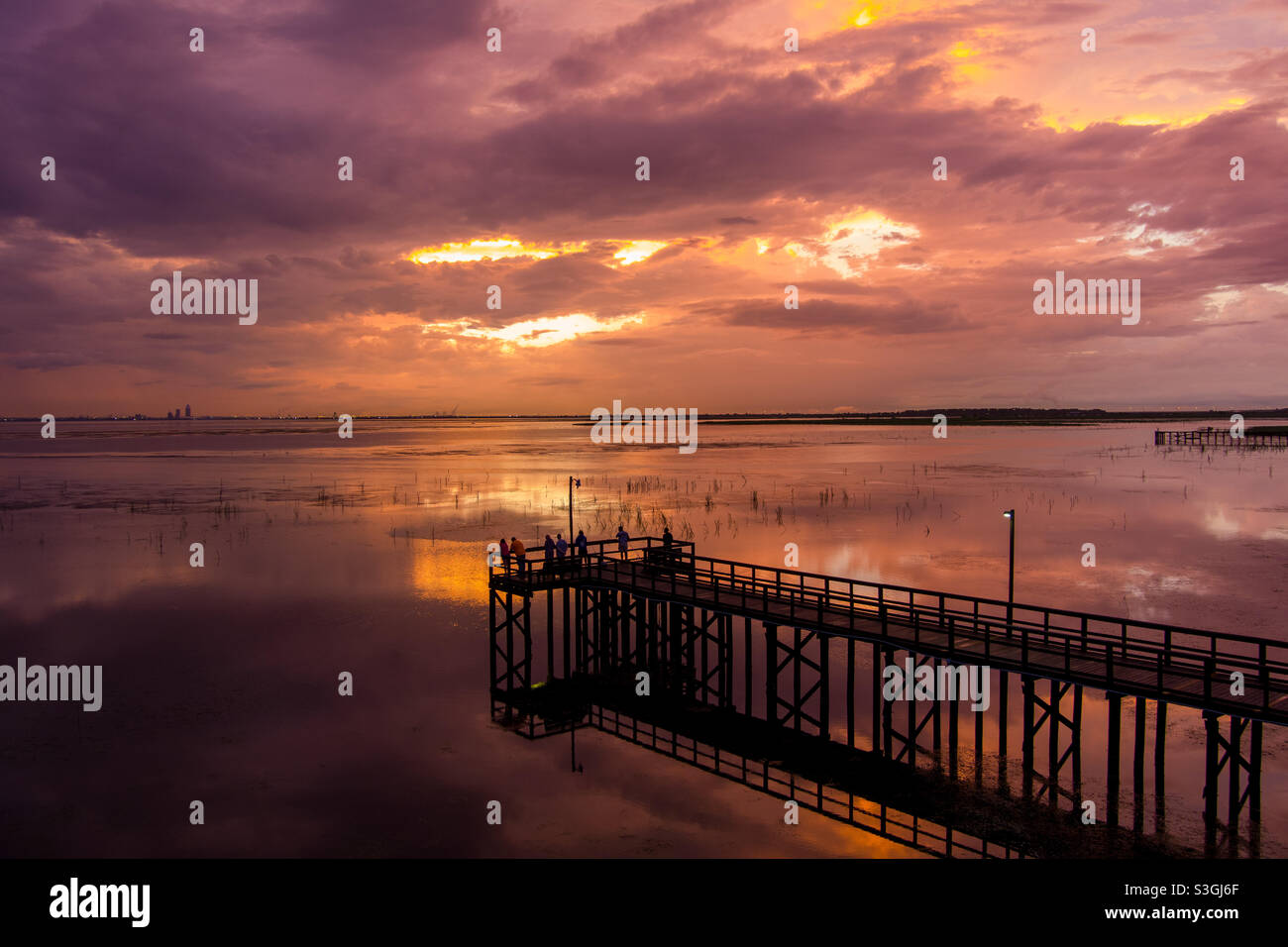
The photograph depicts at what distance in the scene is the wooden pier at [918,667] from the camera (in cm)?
1800

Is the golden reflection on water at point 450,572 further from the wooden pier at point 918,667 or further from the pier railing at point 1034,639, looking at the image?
the pier railing at point 1034,639

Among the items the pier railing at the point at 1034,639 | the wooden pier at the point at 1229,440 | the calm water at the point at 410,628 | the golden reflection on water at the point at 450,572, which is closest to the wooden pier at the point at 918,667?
the pier railing at the point at 1034,639

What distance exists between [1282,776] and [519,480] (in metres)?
86.4

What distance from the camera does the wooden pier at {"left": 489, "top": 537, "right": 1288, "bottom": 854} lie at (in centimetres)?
1800

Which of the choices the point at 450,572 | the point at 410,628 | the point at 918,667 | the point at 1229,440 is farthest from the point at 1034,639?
the point at 1229,440

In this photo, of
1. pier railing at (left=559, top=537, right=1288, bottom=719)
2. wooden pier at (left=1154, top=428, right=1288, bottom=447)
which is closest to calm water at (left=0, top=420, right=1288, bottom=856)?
pier railing at (left=559, top=537, right=1288, bottom=719)

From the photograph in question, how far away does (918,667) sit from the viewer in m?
26.9

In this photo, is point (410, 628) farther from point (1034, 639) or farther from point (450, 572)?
point (1034, 639)

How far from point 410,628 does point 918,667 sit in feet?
68.3

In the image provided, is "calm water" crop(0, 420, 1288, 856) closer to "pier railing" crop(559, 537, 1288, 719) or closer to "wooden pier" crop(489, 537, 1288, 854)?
"wooden pier" crop(489, 537, 1288, 854)

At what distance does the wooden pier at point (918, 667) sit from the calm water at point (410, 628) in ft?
2.86

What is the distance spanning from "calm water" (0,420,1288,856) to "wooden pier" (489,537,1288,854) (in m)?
0.87

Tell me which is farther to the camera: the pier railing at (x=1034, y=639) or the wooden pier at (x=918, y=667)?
the wooden pier at (x=918, y=667)
